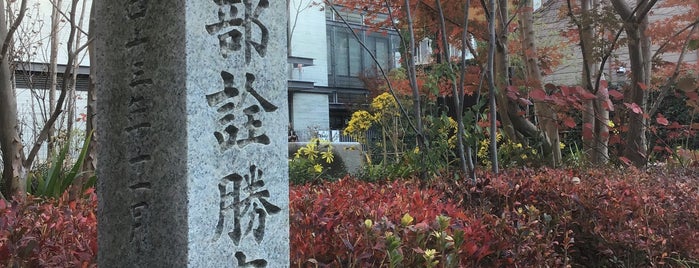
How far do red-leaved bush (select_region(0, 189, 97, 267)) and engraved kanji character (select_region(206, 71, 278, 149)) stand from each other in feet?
1.81

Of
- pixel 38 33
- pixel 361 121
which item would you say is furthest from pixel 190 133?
pixel 38 33

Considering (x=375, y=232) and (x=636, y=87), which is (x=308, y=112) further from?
(x=375, y=232)

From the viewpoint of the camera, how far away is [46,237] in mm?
2111

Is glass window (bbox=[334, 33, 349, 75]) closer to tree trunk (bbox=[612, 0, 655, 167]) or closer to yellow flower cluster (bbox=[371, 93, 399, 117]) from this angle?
yellow flower cluster (bbox=[371, 93, 399, 117])

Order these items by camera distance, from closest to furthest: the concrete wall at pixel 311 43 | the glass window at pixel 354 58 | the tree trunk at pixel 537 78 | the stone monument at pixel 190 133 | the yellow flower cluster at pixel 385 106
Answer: the stone monument at pixel 190 133, the tree trunk at pixel 537 78, the yellow flower cluster at pixel 385 106, the concrete wall at pixel 311 43, the glass window at pixel 354 58

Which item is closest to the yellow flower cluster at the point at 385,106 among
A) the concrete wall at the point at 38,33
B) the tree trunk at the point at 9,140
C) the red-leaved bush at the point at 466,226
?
the concrete wall at the point at 38,33

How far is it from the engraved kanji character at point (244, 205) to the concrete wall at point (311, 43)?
18.6 m

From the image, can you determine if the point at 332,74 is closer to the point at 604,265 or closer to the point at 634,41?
the point at 634,41

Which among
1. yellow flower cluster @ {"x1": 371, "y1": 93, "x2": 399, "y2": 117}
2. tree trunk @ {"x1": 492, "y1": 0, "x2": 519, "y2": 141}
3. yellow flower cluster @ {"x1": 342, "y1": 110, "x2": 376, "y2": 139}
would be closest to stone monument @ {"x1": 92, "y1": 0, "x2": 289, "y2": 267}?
tree trunk @ {"x1": 492, "y1": 0, "x2": 519, "y2": 141}

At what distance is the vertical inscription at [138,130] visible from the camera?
1649mm

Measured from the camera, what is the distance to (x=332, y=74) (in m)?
22.4

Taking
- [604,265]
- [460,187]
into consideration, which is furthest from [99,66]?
[604,265]

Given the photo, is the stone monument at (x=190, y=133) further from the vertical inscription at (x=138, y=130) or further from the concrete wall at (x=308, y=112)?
the concrete wall at (x=308, y=112)

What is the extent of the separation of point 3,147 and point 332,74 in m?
18.7
